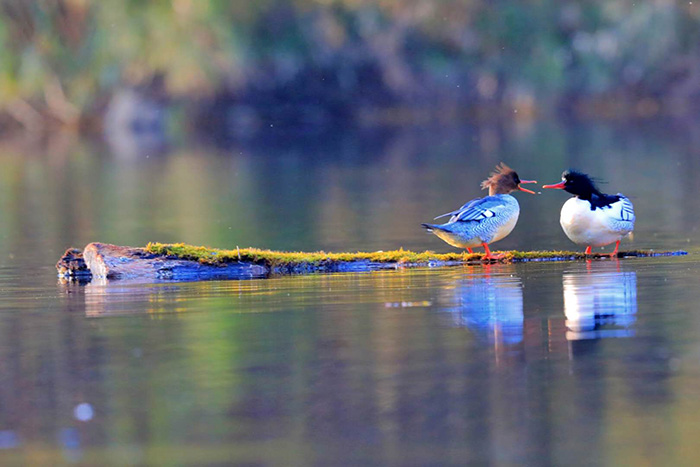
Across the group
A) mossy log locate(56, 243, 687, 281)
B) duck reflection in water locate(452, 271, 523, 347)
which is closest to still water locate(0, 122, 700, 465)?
duck reflection in water locate(452, 271, 523, 347)

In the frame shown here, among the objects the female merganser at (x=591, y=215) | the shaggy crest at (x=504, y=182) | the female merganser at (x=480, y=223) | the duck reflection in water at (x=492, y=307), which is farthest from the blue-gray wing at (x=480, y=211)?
the shaggy crest at (x=504, y=182)

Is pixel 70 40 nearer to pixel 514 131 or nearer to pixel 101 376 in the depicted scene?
pixel 514 131

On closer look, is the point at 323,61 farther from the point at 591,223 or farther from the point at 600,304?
the point at 600,304

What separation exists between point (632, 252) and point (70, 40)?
148 ft

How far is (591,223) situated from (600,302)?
3.04m

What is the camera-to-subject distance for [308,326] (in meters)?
10.1

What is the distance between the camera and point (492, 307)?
1073 cm

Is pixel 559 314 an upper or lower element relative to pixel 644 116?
lower

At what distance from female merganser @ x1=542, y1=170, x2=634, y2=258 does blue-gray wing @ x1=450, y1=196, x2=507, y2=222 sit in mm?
700

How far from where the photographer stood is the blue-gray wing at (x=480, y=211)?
44.3 feet

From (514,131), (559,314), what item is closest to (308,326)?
(559,314)

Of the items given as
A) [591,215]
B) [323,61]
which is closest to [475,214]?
[591,215]

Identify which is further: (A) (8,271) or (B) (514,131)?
(B) (514,131)

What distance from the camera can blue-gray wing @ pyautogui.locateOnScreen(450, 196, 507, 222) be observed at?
13500 millimetres
